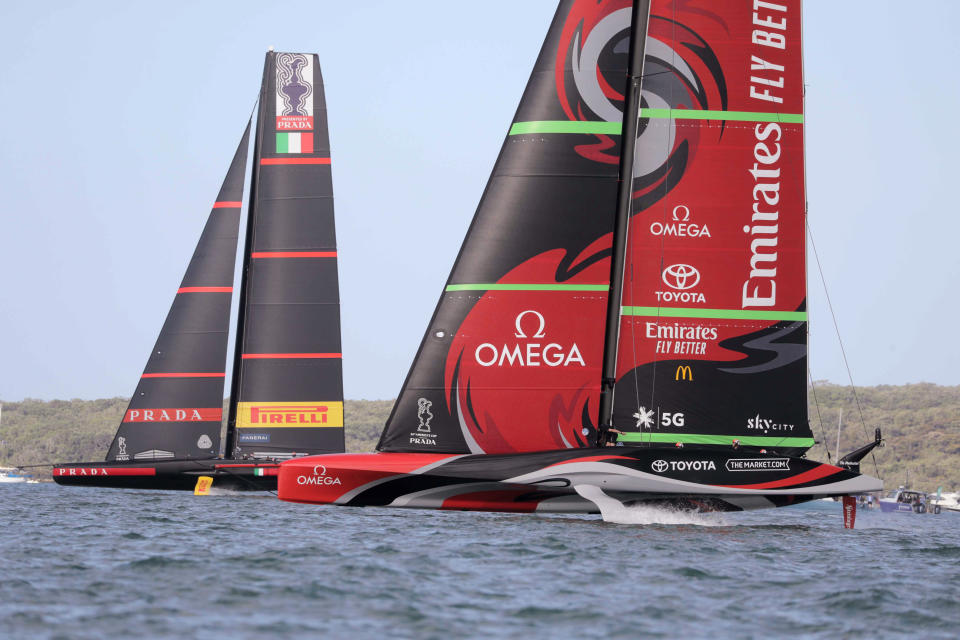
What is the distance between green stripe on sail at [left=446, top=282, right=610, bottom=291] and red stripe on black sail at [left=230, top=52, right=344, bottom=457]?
1050cm

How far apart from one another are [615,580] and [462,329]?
21.0 ft

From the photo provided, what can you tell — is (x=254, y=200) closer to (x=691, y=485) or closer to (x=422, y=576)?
(x=691, y=485)

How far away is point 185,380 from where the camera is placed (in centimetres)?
2869

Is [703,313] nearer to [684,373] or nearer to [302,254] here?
[684,373]

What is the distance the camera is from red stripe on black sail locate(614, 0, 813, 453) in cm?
1802

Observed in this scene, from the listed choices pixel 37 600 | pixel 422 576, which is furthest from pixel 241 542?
pixel 37 600

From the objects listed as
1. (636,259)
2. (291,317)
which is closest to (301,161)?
(291,317)

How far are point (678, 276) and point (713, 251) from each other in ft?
2.06

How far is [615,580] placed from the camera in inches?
475

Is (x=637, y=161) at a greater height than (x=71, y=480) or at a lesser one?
greater

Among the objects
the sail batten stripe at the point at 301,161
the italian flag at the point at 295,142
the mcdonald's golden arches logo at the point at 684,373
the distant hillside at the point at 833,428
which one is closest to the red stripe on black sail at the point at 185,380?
the sail batten stripe at the point at 301,161

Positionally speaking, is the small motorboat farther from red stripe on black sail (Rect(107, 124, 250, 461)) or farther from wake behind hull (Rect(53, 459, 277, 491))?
wake behind hull (Rect(53, 459, 277, 491))

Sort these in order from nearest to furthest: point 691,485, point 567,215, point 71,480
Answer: point 691,485 < point 567,215 < point 71,480

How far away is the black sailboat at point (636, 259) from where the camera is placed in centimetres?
1775
